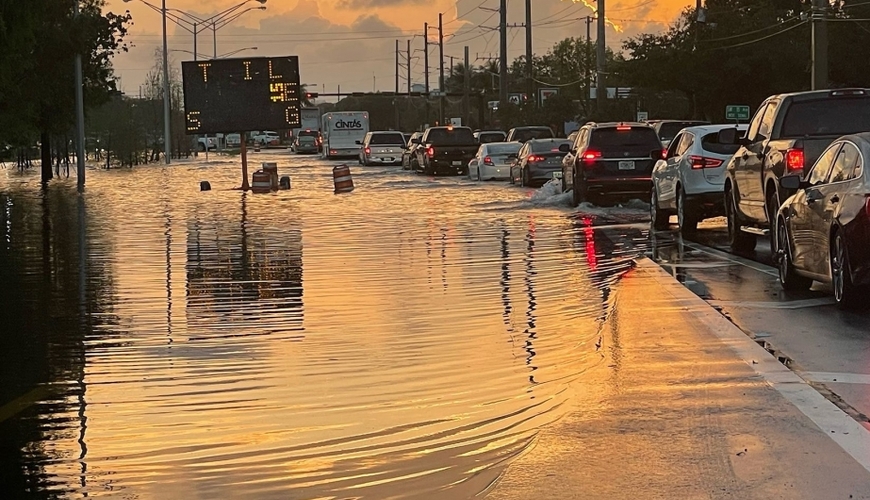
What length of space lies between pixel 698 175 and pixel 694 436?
1523cm

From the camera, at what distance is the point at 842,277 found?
13.2 meters

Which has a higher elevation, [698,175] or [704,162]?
[704,162]

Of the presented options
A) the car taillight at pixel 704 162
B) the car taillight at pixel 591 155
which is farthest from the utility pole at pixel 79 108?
the car taillight at pixel 704 162

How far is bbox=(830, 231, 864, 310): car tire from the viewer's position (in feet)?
42.6

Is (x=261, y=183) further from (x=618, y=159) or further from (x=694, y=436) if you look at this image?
(x=694, y=436)

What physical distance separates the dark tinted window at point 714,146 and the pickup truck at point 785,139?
3.09 m

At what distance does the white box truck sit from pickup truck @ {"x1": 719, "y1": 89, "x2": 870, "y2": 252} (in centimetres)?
6815

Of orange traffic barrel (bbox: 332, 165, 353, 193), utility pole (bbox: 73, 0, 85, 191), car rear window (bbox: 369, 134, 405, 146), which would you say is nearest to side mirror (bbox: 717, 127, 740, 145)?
orange traffic barrel (bbox: 332, 165, 353, 193)

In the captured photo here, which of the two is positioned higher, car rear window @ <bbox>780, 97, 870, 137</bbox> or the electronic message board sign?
the electronic message board sign

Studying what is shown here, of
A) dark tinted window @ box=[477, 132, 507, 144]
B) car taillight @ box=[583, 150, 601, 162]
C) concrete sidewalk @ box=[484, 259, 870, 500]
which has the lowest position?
concrete sidewalk @ box=[484, 259, 870, 500]

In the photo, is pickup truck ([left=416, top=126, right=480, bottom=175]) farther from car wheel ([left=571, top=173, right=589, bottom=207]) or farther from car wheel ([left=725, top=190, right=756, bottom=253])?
car wheel ([left=725, top=190, right=756, bottom=253])

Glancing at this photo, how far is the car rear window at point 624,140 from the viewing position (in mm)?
30078

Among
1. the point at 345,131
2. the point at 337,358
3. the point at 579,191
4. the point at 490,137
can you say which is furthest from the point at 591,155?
the point at 345,131

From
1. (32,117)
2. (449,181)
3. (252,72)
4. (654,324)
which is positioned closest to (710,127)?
(654,324)
